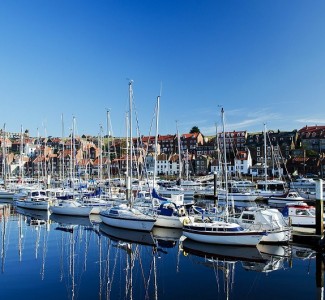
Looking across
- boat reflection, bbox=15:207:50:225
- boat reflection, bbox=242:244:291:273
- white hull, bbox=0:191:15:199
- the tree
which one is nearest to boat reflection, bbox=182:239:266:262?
boat reflection, bbox=242:244:291:273

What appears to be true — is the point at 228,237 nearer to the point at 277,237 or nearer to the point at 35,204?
the point at 277,237

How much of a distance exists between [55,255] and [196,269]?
952 centimetres

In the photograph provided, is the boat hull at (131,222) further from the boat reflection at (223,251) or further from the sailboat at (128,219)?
the boat reflection at (223,251)

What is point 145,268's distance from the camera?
19.7 meters

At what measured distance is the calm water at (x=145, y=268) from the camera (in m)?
16.0

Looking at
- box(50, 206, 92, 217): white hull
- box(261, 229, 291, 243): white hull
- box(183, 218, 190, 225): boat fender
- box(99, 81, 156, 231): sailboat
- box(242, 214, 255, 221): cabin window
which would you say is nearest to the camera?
box(261, 229, 291, 243): white hull

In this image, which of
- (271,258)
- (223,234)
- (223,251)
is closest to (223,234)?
(223,234)

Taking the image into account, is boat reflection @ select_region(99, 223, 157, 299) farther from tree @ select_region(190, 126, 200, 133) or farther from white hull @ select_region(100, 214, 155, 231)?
tree @ select_region(190, 126, 200, 133)

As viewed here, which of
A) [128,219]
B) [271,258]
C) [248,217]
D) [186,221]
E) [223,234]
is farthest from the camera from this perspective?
[128,219]

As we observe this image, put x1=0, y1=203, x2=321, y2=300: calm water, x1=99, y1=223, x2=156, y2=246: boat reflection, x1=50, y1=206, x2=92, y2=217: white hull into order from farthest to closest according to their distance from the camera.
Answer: x1=50, y1=206, x2=92, y2=217: white hull, x1=99, y1=223, x2=156, y2=246: boat reflection, x1=0, y1=203, x2=321, y2=300: calm water

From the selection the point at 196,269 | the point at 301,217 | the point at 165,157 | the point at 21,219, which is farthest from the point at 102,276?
the point at 165,157

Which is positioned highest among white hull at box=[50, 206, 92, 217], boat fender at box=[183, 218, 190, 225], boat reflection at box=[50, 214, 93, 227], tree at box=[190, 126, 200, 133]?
tree at box=[190, 126, 200, 133]

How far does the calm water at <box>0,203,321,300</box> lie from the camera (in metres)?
16.0

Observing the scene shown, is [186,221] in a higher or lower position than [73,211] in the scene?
higher
